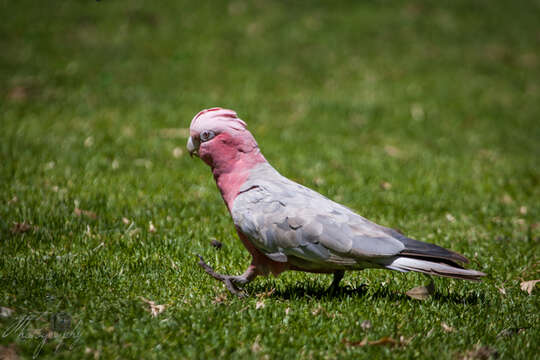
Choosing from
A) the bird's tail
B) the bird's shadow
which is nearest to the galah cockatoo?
the bird's tail

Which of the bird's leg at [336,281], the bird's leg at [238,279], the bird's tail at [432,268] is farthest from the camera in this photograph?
the bird's leg at [336,281]

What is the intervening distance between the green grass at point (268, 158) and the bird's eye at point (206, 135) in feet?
3.25

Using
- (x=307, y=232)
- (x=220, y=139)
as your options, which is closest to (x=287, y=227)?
(x=307, y=232)

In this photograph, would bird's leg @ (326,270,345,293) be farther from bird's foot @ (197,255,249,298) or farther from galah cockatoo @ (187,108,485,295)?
bird's foot @ (197,255,249,298)

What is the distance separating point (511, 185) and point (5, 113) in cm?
741

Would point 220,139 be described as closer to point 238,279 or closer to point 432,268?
point 238,279

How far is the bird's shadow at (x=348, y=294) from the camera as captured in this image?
3508 millimetres

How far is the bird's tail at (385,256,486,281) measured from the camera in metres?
3.04

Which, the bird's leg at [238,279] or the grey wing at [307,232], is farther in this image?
the bird's leg at [238,279]

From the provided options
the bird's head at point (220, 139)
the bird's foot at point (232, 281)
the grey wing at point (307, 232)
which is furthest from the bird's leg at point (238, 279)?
the bird's head at point (220, 139)

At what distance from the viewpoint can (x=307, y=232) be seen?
124 inches

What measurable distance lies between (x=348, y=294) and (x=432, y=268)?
0.68 m

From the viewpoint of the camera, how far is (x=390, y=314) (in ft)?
10.7

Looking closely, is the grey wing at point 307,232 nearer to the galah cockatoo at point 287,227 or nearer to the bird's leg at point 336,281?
the galah cockatoo at point 287,227
